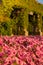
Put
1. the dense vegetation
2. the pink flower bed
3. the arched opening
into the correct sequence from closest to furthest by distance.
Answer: the pink flower bed < the dense vegetation < the arched opening

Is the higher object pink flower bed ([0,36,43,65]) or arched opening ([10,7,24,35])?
pink flower bed ([0,36,43,65])

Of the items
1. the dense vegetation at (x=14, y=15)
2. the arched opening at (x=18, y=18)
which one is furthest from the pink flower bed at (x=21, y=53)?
the arched opening at (x=18, y=18)

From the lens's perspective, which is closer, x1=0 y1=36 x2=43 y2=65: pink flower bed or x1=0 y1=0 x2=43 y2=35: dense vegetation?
x1=0 y1=36 x2=43 y2=65: pink flower bed

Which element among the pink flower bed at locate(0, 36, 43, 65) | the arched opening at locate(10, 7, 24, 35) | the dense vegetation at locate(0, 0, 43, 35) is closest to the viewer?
the pink flower bed at locate(0, 36, 43, 65)

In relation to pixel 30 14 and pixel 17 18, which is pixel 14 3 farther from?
pixel 30 14

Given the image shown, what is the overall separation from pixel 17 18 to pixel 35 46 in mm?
18044

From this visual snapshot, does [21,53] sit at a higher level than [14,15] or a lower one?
higher

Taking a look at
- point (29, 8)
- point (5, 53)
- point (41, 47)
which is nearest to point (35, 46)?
point (41, 47)

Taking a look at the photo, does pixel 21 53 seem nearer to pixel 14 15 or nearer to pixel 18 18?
pixel 14 15

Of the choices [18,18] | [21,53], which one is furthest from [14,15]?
[21,53]

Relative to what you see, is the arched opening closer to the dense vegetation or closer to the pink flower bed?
the dense vegetation

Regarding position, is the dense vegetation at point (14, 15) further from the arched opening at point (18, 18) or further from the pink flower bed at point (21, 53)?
the pink flower bed at point (21, 53)

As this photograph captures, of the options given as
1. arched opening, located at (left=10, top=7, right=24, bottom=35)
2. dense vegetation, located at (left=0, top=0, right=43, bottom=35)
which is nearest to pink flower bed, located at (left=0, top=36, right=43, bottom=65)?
dense vegetation, located at (left=0, top=0, right=43, bottom=35)

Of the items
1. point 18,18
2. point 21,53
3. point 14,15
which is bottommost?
point 18,18
